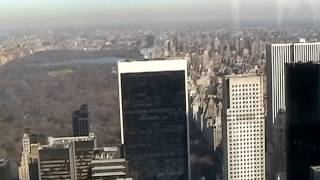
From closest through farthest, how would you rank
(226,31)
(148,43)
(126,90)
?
(226,31) → (148,43) → (126,90)

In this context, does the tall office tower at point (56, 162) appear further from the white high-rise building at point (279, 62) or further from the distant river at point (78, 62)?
the white high-rise building at point (279, 62)

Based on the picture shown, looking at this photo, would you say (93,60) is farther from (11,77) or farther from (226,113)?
(226,113)

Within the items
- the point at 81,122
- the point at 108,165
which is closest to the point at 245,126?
the point at 108,165

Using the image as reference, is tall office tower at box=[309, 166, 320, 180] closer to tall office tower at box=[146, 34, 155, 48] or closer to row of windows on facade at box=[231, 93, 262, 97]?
row of windows on facade at box=[231, 93, 262, 97]

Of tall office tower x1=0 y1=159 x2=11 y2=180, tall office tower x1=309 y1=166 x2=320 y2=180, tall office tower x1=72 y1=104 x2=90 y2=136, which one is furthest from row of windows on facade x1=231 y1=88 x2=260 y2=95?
tall office tower x1=0 y1=159 x2=11 y2=180

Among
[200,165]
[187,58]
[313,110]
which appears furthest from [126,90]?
[313,110]

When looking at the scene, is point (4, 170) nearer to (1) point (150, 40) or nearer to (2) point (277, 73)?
(1) point (150, 40)
